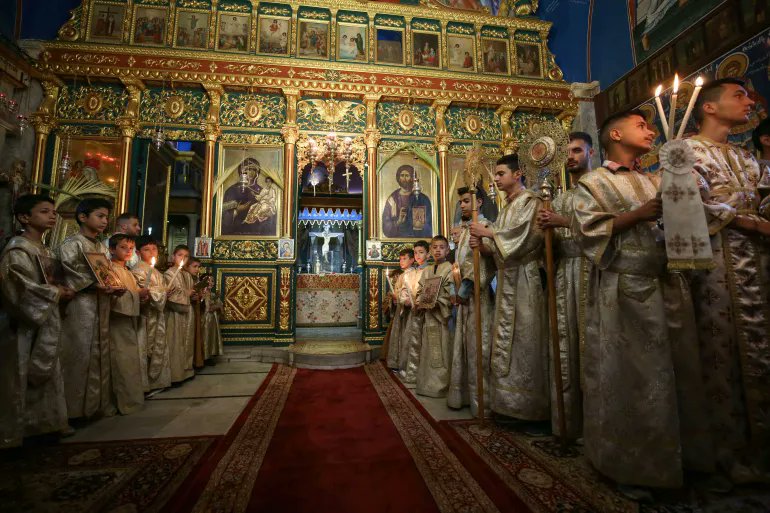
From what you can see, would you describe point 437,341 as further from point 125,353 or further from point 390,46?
point 390,46

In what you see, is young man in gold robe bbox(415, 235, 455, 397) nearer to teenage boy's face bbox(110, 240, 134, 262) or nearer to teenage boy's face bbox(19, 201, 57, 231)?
teenage boy's face bbox(110, 240, 134, 262)

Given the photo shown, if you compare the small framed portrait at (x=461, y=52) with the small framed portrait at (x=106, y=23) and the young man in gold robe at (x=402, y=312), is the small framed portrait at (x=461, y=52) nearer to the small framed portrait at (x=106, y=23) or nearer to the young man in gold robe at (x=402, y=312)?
the young man in gold robe at (x=402, y=312)

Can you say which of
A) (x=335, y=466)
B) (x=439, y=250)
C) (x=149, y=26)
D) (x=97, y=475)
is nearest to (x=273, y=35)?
(x=149, y=26)

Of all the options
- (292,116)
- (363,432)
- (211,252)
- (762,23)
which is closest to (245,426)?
(363,432)

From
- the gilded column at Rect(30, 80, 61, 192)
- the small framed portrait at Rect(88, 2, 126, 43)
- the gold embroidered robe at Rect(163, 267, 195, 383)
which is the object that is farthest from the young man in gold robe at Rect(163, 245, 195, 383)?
the small framed portrait at Rect(88, 2, 126, 43)

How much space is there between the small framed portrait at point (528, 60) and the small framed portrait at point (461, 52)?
1.18 meters

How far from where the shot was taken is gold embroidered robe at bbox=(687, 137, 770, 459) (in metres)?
1.75

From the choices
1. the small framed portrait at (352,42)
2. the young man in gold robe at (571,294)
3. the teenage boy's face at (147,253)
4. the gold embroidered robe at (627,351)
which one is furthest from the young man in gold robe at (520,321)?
the small framed portrait at (352,42)

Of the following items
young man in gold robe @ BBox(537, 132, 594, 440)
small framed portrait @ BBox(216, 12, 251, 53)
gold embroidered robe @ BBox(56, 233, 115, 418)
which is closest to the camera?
young man in gold robe @ BBox(537, 132, 594, 440)

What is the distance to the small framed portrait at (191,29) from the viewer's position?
7.50 m

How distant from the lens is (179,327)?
4.57 m

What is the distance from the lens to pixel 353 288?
8.69 m

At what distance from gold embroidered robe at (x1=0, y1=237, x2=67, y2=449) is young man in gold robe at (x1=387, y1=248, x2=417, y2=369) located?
3755 mm

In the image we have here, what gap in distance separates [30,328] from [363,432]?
2.57 m
